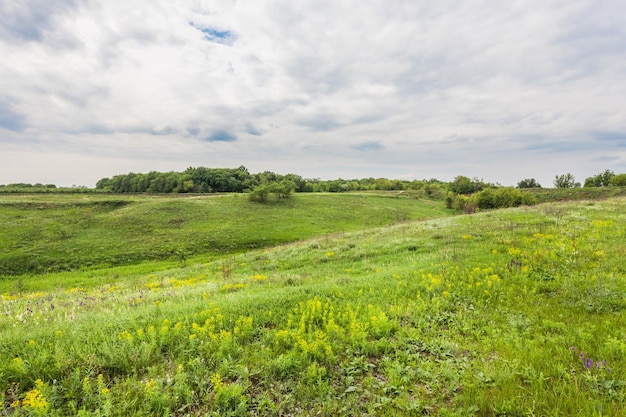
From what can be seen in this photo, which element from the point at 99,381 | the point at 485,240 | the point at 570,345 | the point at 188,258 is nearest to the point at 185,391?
the point at 99,381

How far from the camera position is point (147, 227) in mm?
43406

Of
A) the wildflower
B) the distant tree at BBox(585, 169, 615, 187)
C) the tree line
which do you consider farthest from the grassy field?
the distant tree at BBox(585, 169, 615, 187)

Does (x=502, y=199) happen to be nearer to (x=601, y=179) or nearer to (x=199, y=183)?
(x=601, y=179)

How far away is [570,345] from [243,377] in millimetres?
5725

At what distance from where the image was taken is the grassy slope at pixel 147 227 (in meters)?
32.0

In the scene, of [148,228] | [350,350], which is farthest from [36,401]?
[148,228]

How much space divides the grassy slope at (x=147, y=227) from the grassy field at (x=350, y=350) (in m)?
27.9

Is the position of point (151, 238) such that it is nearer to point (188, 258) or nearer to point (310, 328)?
point (188, 258)

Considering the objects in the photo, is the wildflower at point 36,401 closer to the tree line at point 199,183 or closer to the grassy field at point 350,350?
the grassy field at point 350,350

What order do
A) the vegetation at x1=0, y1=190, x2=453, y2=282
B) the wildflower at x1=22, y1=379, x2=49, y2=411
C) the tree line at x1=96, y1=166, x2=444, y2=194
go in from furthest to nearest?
1. the tree line at x1=96, y1=166, x2=444, y2=194
2. the vegetation at x1=0, y1=190, x2=453, y2=282
3. the wildflower at x1=22, y1=379, x2=49, y2=411

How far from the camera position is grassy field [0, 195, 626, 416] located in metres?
3.92

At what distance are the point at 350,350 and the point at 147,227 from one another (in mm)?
46588

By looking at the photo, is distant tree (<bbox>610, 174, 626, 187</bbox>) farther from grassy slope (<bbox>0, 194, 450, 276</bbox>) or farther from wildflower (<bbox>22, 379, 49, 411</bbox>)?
wildflower (<bbox>22, 379, 49, 411</bbox>)

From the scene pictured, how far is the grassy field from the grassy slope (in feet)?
91.7
